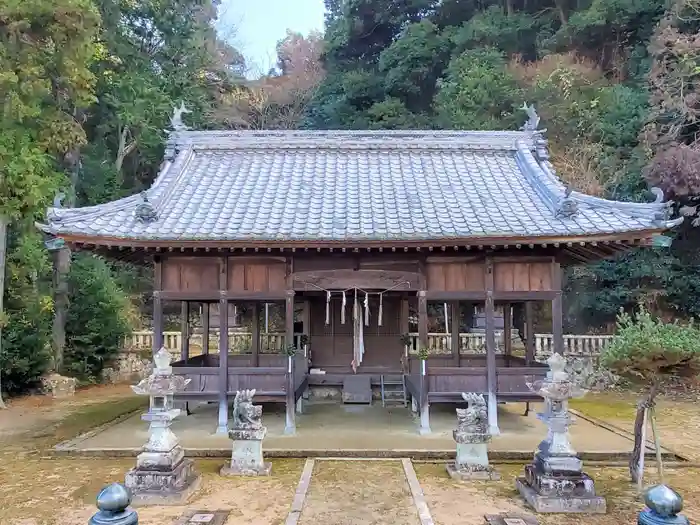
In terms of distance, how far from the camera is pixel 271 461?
814 cm

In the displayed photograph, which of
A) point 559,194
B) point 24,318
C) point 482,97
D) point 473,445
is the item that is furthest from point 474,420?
point 482,97

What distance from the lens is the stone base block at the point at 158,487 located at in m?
6.38

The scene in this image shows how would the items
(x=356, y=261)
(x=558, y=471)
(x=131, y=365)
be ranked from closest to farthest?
1. (x=558, y=471)
2. (x=356, y=261)
3. (x=131, y=365)

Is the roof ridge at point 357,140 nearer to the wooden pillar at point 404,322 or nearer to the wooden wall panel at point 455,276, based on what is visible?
the wooden pillar at point 404,322

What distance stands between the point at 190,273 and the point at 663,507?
337 inches

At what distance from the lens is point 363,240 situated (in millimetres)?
9000

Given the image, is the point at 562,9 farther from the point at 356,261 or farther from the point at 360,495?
the point at 360,495

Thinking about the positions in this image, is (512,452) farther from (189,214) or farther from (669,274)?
(669,274)

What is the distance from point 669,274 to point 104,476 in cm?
1628

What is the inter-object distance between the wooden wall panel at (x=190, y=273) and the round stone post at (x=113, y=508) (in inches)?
278

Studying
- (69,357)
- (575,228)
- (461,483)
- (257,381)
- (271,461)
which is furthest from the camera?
(69,357)


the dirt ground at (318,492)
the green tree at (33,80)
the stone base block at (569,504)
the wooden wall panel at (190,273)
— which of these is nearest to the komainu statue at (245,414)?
the dirt ground at (318,492)

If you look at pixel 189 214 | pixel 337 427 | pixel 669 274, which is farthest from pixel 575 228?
pixel 669 274

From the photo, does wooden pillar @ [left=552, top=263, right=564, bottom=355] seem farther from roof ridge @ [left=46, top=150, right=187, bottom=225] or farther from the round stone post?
the round stone post
